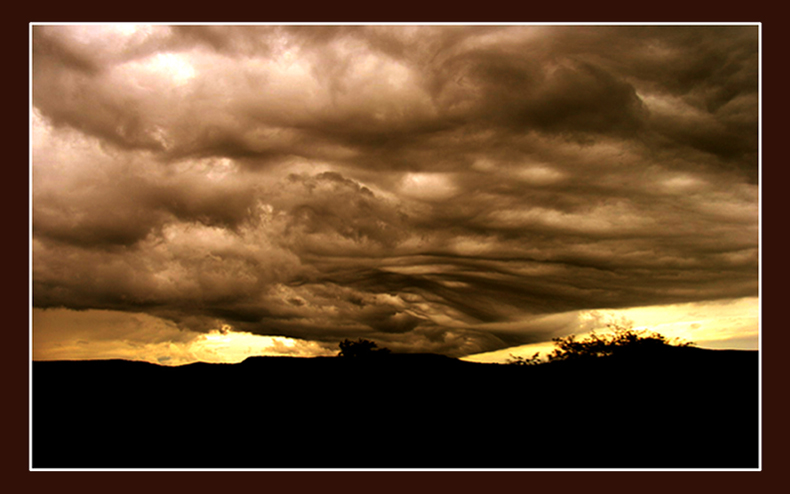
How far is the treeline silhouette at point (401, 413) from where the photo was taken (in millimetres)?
12695

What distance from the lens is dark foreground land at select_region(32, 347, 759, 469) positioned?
12688mm

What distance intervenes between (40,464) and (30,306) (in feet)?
12.7

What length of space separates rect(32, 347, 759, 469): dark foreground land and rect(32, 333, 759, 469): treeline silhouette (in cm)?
4

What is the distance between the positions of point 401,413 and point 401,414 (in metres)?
0.05

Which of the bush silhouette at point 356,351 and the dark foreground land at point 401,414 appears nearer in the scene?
the dark foreground land at point 401,414

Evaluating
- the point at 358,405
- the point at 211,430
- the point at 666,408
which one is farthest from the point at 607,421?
the point at 211,430

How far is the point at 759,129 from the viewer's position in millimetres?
12375

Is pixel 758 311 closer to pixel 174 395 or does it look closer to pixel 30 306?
pixel 174 395

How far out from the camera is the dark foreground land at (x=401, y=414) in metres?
12.7

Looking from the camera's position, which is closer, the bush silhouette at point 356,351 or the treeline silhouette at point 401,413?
the treeline silhouette at point 401,413

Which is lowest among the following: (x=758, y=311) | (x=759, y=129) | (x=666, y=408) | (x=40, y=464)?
(x=40, y=464)

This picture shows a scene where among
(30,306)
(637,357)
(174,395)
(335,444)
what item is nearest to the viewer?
(30,306)

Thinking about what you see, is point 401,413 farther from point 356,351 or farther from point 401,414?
point 356,351

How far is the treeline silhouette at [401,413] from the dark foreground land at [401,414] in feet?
0.12
